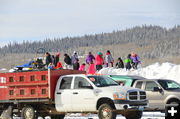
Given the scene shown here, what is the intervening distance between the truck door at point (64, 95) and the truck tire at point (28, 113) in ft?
4.39

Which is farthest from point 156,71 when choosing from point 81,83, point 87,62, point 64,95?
point 81,83

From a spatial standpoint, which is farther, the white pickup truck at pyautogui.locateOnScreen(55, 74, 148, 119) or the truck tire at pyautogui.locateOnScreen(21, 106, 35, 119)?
the truck tire at pyautogui.locateOnScreen(21, 106, 35, 119)

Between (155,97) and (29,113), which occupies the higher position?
(155,97)

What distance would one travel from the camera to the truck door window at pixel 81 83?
61.7 feet

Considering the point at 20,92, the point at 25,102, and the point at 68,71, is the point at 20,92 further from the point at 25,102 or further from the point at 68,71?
the point at 68,71

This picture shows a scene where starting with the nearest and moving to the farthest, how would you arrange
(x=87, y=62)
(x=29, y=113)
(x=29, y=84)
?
(x=29, y=84), (x=29, y=113), (x=87, y=62)

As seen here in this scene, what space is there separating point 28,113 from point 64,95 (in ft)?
6.88

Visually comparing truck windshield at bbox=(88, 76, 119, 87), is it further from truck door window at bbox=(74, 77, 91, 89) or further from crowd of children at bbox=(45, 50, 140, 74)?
crowd of children at bbox=(45, 50, 140, 74)

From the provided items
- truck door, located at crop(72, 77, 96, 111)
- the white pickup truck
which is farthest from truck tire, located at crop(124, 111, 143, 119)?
truck door, located at crop(72, 77, 96, 111)

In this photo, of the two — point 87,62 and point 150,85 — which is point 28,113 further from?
point 87,62

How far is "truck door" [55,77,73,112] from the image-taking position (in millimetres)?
19219

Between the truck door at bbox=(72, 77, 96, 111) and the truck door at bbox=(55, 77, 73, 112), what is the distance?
0.25m

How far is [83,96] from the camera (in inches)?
734

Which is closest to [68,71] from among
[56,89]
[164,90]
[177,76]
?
[56,89]
